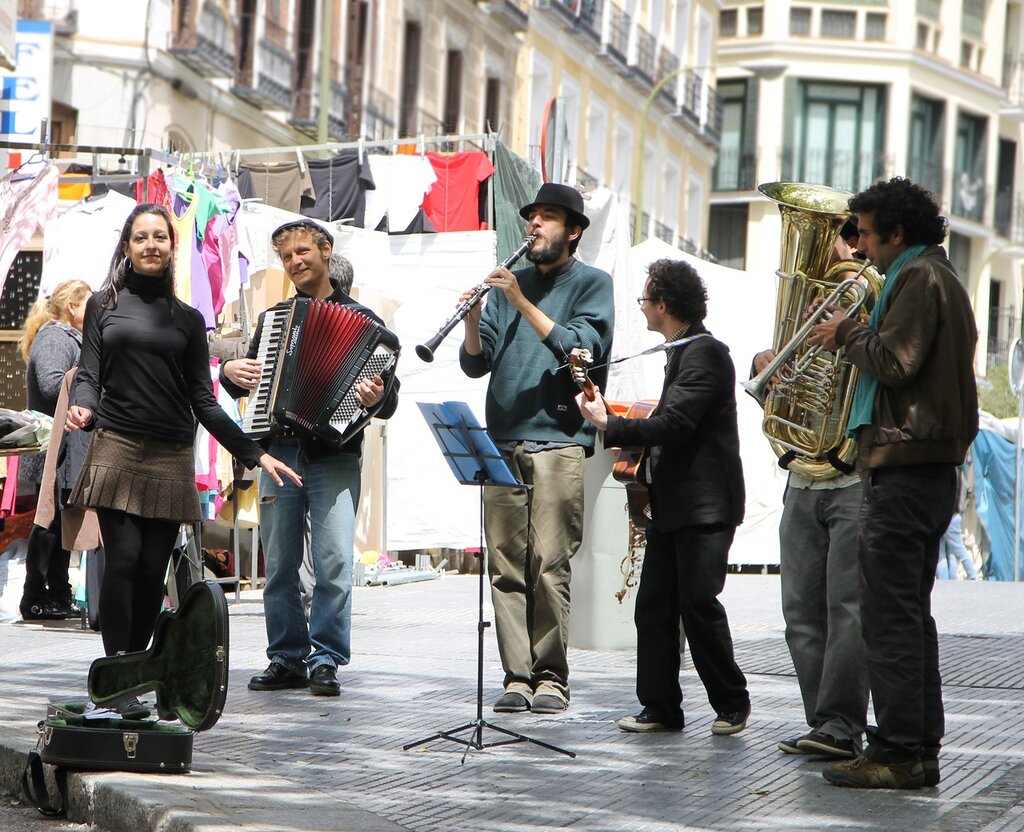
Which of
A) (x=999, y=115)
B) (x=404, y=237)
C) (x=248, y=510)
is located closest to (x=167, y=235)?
(x=248, y=510)

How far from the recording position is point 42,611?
1095cm

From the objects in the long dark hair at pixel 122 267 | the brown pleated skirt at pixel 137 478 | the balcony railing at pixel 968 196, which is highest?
the balcony railing at pixel 968 196

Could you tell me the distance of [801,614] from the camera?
6.71m

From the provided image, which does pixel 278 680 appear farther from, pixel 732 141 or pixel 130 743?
pixel 732 141

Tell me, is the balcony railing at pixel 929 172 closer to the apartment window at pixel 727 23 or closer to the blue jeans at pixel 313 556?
the apartment window at pixel 727 23

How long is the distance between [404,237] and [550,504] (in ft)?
25.2

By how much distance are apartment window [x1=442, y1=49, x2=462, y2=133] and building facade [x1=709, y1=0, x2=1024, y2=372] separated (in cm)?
1805

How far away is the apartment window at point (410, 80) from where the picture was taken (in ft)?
112

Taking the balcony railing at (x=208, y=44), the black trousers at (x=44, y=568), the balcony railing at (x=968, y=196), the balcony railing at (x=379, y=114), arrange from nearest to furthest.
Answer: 1. the black trousers at (x=44, y=568)
2. the balcony railing at (x=208, y=44)
3. the balcony railing at (x=379, y=114)
4. the balcony railing at (x=968, y=196)

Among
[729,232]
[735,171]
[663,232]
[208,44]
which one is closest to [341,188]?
[208,44]

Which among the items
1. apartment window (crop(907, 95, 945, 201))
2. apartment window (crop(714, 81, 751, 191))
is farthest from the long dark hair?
apartment window (crop(907, 95, 945, 201))

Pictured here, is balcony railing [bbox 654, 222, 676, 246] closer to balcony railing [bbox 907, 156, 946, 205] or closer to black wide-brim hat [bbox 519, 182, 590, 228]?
balcony railing [bbox 907, 156, 946, 205]

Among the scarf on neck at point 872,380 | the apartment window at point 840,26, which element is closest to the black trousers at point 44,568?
the scarf on neck at point 872,380

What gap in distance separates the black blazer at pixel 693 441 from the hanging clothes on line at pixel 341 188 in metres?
9.03
